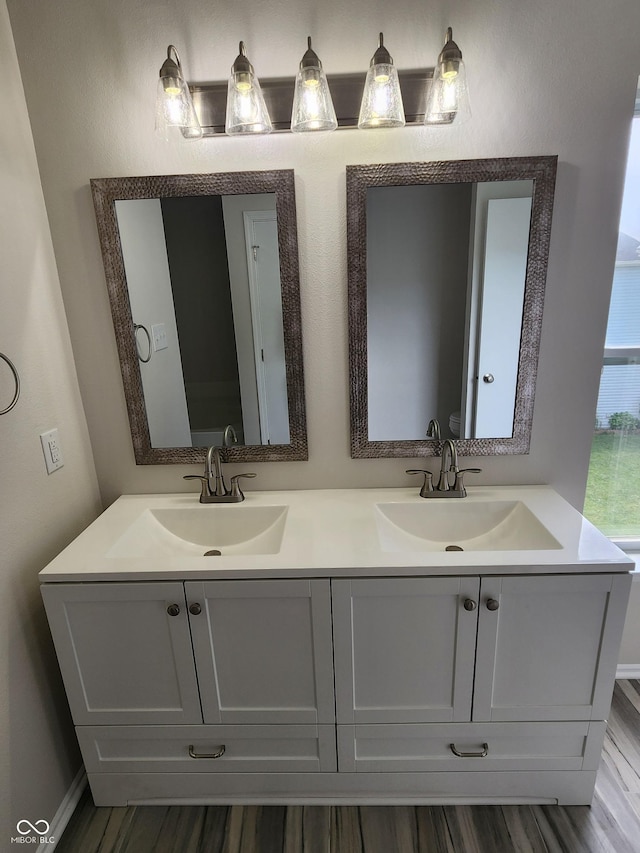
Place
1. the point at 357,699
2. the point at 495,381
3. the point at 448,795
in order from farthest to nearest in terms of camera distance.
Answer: the point at 495,381 < the point at 448,795 < the point at 357,699

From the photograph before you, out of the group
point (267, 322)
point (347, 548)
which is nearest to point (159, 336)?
point (267, 322)

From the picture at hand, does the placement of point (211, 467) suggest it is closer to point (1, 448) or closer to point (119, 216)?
point (1, 448)

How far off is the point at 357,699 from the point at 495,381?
1080mm

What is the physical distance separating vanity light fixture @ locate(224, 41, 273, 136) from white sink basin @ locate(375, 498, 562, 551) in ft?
3.96

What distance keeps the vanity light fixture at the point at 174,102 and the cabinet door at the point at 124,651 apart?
50.8 inches

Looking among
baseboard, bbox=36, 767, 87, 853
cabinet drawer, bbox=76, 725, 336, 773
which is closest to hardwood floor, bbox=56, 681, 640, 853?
baseboard, bbox=36, 767, 87, 853

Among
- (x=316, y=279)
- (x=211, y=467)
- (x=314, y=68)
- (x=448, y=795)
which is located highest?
(x=314, y=68)

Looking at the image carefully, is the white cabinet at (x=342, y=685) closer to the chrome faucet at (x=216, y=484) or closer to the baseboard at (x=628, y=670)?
the chrome faucet at (x=216, y=484)

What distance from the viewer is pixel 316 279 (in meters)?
1.59

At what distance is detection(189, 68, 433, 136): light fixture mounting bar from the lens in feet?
→ 4.67

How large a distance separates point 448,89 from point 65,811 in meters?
2.43

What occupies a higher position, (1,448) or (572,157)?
(572,157)

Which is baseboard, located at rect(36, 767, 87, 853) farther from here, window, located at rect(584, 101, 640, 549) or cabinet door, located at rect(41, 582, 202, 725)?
window, located at rect(584, 101, 640, 549)

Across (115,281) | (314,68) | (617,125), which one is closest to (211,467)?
(115,281)
